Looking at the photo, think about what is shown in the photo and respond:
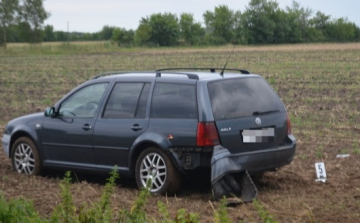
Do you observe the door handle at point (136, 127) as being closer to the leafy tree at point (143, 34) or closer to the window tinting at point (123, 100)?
the window tinting at point (123, 100)

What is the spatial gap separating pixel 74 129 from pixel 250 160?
2519 mm

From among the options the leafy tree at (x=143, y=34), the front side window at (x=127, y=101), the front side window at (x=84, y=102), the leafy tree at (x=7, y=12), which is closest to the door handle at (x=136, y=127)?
the front side window at (x=127, y=101)

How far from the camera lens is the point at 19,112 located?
758 inches

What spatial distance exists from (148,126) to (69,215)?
2.69m

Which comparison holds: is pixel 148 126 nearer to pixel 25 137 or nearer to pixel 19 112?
pixel 25 137

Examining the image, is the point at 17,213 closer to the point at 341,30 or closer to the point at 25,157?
the point at 25,157

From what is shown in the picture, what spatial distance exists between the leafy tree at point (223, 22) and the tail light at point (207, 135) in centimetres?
6590

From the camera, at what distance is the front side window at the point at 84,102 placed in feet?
32.4

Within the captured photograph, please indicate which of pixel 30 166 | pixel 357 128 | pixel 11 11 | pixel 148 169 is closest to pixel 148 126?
pixel 148 169

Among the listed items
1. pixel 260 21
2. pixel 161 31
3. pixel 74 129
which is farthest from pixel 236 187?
pixel 161 31

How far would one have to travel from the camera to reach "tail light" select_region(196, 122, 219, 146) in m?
8.48

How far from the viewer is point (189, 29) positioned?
328ft

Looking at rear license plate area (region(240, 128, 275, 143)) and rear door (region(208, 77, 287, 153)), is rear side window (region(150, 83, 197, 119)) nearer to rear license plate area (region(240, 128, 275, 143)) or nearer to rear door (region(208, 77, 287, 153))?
rear door (region(208, 77, 287, 153))

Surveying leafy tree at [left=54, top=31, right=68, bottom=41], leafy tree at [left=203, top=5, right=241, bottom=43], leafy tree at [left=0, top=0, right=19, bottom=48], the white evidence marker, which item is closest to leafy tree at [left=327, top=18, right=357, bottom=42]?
leafy tree at [left=203, top=5, right=241, bottom=43]
